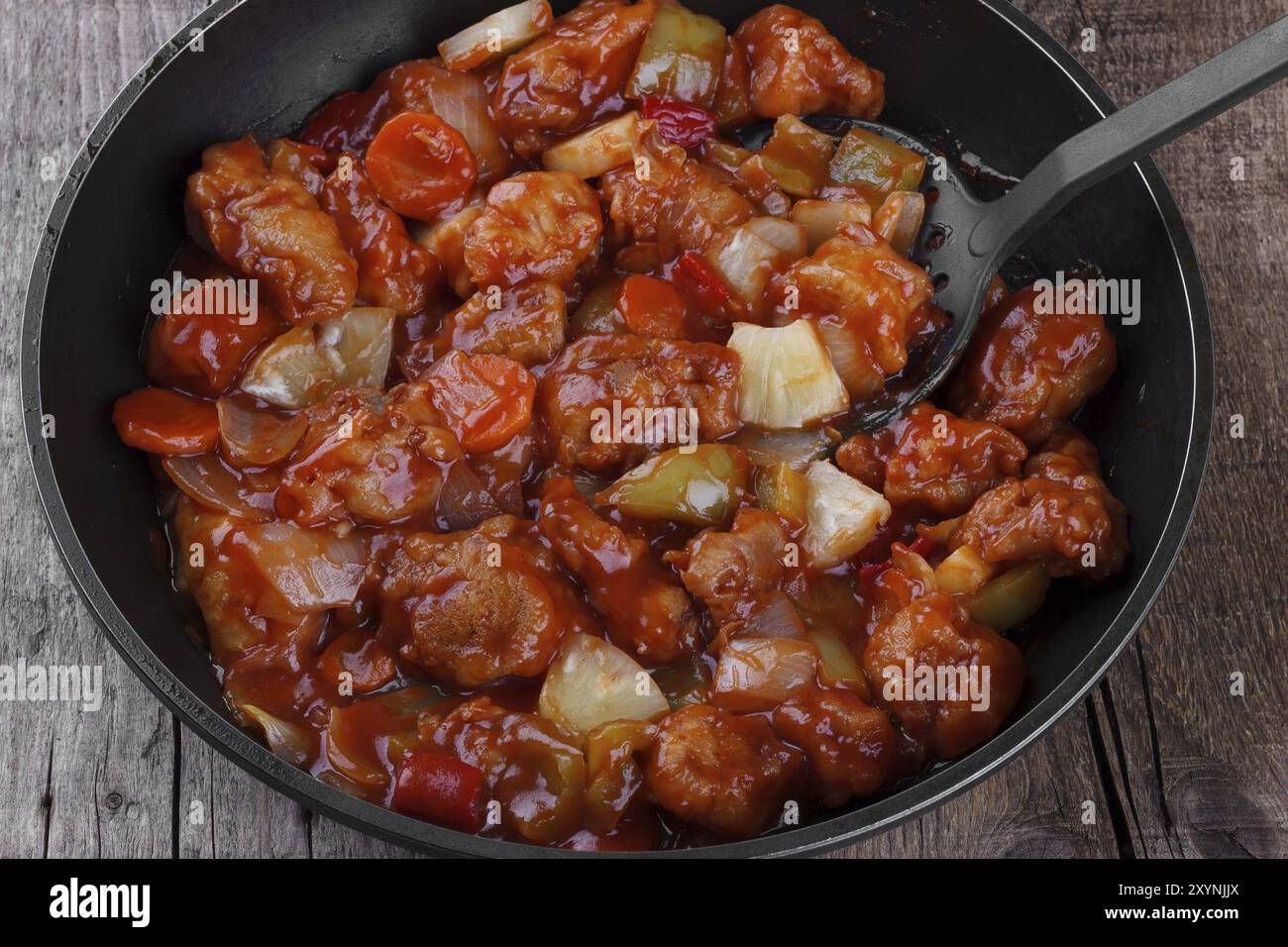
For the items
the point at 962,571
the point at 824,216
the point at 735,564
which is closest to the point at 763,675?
the point at 735,564

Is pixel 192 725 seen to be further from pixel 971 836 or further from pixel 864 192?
pixel 864 192

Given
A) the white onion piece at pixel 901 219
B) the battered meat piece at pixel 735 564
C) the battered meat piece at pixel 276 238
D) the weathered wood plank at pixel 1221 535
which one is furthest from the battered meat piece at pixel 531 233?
the weathered wood plank at pixel 1221 535

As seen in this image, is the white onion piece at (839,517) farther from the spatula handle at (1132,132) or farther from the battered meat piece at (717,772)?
the spatula handle at (1132,132)

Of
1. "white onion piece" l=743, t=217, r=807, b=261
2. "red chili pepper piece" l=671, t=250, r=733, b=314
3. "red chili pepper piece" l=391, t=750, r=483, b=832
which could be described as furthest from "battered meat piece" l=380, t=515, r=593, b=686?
"white onion piece" l=743, t=217, r=807, b=261

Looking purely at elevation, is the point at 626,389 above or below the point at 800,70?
below

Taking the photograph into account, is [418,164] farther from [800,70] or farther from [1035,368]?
[1035,368]

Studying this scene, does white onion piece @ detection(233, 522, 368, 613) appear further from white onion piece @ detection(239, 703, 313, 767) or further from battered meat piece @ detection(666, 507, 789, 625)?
battered meat piece @ detection(666, 507, 789, 625)
